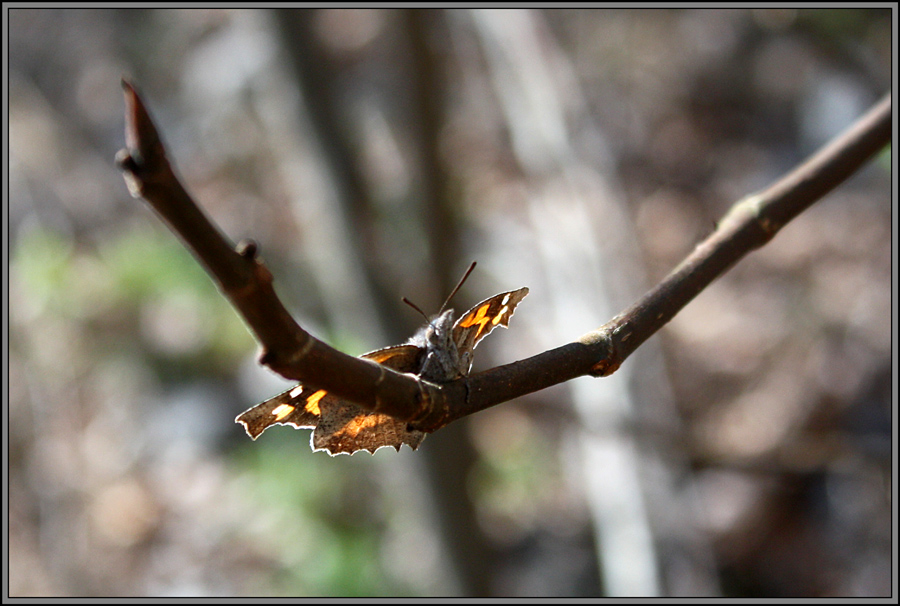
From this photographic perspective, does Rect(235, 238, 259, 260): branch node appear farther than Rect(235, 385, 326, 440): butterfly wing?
No

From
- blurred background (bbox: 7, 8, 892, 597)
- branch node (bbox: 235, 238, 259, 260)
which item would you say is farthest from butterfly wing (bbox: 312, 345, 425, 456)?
blurred background (bbox: 7, 8, 892, 597)

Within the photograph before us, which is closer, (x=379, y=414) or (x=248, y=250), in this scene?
(x=248, y=250)

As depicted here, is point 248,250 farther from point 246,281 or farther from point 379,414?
point 379,414

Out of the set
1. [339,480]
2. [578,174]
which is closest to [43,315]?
[339,480]

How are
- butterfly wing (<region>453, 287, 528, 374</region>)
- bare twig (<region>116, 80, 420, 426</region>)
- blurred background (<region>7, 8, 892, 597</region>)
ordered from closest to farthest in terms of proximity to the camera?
bare twig (<region>116, 80, 420, 426</region>), butterfly wing (<region>453, 287, 528, 374</region>), blurred background (<region>7, 8, 892, 597</region>)

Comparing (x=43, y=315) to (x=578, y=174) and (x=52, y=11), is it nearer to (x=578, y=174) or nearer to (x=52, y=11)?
(x=52, y=11)

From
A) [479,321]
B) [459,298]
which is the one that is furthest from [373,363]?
[459,298]

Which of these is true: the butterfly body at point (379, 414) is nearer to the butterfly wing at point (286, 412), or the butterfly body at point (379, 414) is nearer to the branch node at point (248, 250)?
the butterfly wing at point (286, 412)

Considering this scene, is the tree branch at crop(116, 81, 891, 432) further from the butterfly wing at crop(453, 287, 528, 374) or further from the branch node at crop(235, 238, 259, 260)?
the butterfly wing at crop(453, 287, 528, 374)
